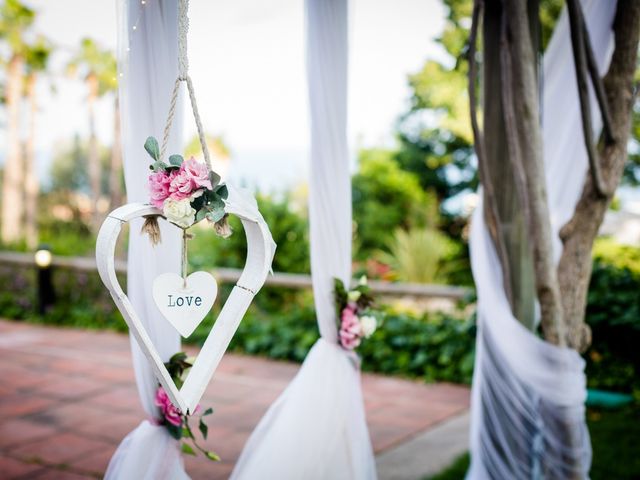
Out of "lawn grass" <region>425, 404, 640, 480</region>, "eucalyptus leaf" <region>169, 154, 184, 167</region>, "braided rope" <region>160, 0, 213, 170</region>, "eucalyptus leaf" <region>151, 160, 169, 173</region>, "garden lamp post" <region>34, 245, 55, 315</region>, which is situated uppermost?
"braided rope" <region>160, 0, 213, 170</region>

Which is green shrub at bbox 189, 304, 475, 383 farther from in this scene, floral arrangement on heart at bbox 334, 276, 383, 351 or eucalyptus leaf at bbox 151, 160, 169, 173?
eucalyptus leaf at bbox 151, 160, 169, 173

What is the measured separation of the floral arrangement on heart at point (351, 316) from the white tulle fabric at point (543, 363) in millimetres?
529

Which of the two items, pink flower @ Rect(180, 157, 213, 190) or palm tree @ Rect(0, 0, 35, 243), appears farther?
Answer: palm tree @ Rect(0, 0, 35, 243)

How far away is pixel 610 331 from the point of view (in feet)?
14.4

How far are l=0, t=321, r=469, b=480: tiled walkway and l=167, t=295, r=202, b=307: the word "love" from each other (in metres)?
1.72

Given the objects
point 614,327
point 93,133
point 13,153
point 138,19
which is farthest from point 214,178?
point 13,153

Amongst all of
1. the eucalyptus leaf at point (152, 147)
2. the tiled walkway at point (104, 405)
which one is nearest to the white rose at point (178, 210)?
the eucalyptus leaf at point (152, 147)

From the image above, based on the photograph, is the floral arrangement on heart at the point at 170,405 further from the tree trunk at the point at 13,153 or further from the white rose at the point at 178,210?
the tree trunk at the point at 13,153

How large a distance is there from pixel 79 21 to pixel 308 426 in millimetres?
13500

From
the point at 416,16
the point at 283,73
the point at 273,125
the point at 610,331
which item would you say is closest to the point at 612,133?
the point at 610,331

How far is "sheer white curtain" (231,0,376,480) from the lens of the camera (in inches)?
93.3

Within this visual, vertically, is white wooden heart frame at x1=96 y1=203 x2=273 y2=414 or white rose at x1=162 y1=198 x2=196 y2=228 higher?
white rose at x1=162 y1=198 x2=196 y2=228

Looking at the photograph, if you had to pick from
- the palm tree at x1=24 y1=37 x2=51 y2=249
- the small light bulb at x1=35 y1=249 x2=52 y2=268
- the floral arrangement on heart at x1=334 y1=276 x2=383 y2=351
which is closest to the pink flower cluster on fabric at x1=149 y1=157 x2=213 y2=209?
the floral arrangement on heart at x1=334 y1=276 x2=383 y2=351

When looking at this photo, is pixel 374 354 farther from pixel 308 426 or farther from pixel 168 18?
Result: pixel 168 18
